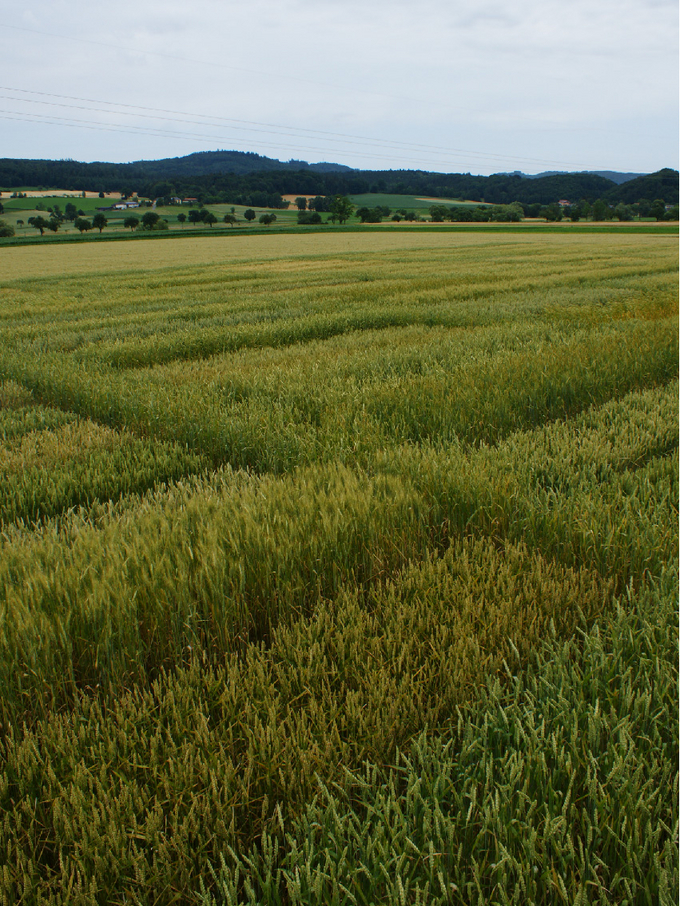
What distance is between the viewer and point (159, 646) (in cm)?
214

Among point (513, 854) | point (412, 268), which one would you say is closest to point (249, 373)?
point (513, 854)

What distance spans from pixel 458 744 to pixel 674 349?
6.98 metres

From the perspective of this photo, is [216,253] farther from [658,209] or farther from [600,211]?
[658,209]

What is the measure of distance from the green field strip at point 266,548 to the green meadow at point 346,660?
2cm

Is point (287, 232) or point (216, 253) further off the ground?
point (287, 232)

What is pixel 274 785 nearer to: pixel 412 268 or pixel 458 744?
pixel 458 744

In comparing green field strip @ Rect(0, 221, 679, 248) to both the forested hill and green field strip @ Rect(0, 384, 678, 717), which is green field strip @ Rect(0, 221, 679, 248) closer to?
the forested hill

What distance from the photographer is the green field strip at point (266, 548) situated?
6.66 ft

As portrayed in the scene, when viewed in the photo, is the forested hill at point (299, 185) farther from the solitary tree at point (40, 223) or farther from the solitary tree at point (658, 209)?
the solitary tree at point (40, 223)

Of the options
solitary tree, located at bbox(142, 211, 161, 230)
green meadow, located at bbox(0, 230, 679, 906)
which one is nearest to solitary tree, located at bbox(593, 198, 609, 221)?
solitary tree, located at bbox(142, 211, 161, 230)

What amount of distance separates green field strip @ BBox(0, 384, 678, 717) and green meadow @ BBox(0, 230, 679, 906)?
2 centimetres

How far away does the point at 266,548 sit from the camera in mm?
2535

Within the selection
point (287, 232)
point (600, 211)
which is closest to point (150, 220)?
point (287, 232)

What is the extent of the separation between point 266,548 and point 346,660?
756mm
